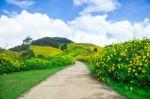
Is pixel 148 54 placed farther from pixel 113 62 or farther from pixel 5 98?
pixel 5 98

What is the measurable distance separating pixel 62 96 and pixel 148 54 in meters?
4.28

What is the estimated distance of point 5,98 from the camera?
12273 mm

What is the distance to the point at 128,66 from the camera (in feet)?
48.2

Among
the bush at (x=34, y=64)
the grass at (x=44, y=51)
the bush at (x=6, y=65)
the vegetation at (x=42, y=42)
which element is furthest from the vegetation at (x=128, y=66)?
the grass at (x=44, y=51)

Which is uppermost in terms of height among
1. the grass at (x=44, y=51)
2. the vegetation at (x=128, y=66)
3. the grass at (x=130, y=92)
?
the grass at (x=44, y=51)

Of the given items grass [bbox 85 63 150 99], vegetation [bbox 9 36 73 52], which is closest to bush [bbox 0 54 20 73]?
grass [bbox 85 63 150 99]

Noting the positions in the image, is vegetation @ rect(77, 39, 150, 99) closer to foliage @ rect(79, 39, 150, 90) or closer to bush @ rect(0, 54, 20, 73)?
foliage @ rect(79, 39, 150, 90)

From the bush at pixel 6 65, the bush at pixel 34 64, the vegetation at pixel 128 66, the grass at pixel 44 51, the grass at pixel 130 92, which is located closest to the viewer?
the grass at pixel 130 92

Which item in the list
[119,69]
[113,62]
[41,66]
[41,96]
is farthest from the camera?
[41,66]

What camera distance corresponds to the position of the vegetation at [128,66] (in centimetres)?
1353

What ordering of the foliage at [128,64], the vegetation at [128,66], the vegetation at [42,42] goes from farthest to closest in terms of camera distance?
the vegetation at [42,42], the foliage at [128,64], the vegetation at [128,66]

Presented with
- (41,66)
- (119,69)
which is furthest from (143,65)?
(41,66)

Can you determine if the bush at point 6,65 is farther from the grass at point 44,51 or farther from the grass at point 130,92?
the grass at point 44,51

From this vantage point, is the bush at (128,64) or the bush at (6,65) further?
the bush at (6,65)
